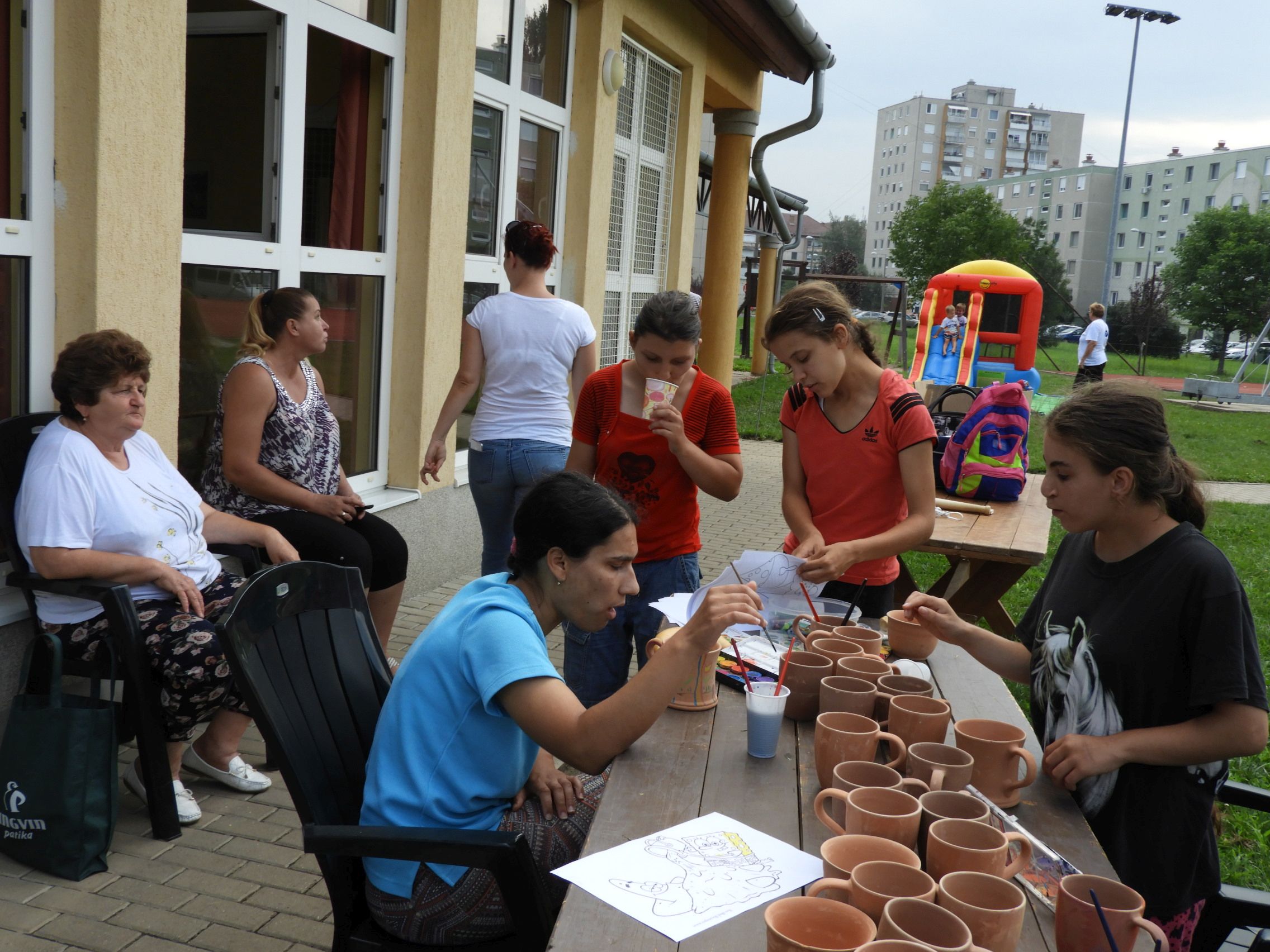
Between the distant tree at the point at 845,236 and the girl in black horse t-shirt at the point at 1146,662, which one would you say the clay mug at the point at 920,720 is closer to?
the girl in black horse t-shirt at the point at 1146,662

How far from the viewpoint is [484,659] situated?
6.44ft

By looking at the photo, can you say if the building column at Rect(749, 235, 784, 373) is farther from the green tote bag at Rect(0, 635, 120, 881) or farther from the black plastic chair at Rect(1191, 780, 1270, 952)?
the black plastic chair at Rect(1191, 780, 1270, 952)

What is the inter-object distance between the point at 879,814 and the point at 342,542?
9.66 feet

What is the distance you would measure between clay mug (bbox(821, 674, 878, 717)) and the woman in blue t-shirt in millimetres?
303

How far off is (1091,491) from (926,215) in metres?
60.0

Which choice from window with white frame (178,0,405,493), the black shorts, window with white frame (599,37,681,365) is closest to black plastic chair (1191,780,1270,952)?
the black shorts

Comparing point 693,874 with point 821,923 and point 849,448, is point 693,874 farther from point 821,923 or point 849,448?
point 849,448

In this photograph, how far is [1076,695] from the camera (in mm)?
2189

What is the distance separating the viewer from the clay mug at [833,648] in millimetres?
2475

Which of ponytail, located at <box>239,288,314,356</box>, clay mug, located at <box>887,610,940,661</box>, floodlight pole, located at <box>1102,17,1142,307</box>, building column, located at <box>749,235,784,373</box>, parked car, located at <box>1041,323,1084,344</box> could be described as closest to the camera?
clay mug, located at <box>887,610,940,661</box>

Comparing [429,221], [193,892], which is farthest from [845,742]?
[429,221]

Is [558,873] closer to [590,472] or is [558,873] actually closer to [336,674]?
[336,674]

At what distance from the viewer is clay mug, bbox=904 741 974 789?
1895mm

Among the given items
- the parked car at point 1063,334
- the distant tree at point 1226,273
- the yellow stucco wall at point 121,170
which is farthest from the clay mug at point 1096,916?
the parked car at point 1063,334
